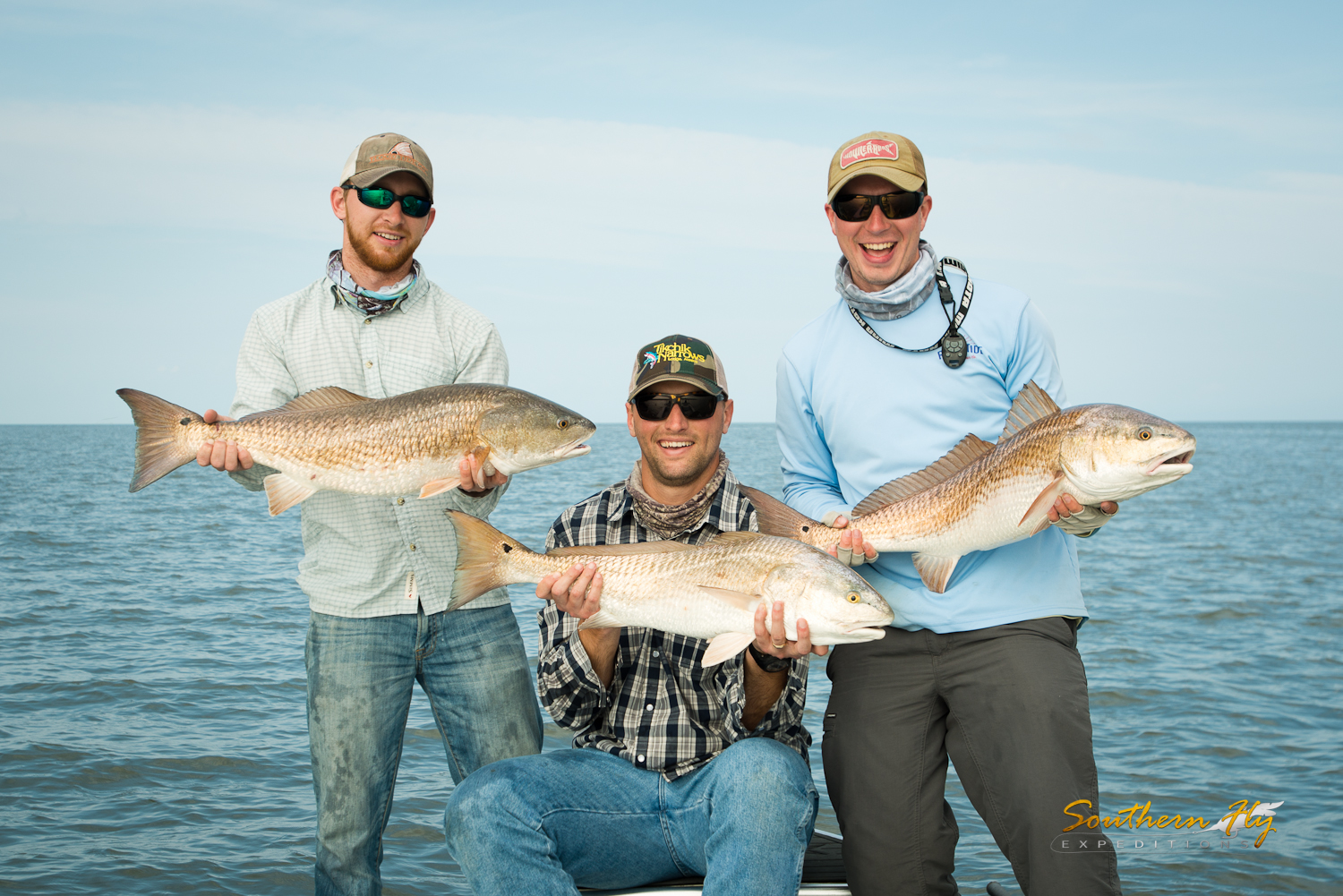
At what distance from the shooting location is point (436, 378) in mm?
4785

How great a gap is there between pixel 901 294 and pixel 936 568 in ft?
4.20

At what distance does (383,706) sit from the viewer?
4492 millimetres

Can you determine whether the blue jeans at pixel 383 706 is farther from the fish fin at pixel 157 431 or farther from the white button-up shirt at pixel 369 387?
the fish fin at pixel 157 431

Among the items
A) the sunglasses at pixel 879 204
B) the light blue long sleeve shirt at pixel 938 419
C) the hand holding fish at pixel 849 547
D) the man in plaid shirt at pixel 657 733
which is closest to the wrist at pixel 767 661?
the man in plaid shirt at pixel 657 733

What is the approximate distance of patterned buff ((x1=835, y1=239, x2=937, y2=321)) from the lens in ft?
14.8

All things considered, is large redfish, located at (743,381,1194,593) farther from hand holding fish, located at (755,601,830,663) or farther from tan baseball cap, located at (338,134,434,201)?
tan baseball cap, located at (338,134,434,201)

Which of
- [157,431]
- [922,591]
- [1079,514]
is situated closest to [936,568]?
[922,591]

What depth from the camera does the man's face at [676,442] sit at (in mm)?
4137

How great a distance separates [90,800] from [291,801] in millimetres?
1568

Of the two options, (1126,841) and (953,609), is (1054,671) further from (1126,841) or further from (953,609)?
(1126,841)

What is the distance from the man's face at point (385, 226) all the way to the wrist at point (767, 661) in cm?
250

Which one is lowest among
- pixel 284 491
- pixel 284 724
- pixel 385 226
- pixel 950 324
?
pixel 284 724

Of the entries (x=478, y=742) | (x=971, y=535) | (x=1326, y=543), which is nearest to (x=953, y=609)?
(x=971, y=535)

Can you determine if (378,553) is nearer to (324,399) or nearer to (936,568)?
(324,399)
